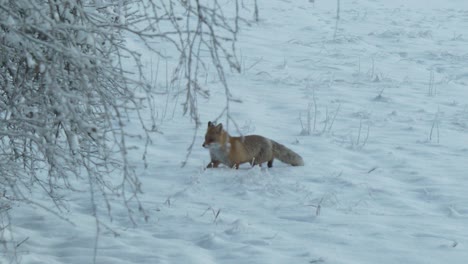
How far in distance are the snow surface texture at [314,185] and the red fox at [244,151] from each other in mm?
133

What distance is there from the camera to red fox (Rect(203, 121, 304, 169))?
7.40 meters

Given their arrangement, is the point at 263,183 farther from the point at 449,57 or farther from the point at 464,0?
the point at 464,0

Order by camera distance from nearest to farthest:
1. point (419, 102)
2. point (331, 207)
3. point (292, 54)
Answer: point (331, 207) < point (419, 102) < point (292, 54)

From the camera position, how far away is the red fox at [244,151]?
7.40 metres

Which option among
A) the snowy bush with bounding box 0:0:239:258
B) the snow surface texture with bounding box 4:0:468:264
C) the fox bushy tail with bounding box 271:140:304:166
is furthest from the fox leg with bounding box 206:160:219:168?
the snowy bush with bounding box 0:0:239:258

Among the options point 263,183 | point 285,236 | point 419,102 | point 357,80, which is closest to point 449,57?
point 357,80

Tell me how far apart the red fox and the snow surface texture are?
0.13 m

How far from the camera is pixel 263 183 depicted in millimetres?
6859

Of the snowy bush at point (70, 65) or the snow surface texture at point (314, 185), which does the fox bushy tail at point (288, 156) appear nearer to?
the snow surface texture at point (314, 185)

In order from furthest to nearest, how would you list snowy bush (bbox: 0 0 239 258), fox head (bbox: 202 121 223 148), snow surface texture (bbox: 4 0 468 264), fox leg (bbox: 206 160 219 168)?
fox leg (bbox: 206 160 219 168), fox head (bbox: 202 121 223 148), snow surface texture (bbox: 4 0 468 264), snowy bush (bbox: 0 0 239 258)

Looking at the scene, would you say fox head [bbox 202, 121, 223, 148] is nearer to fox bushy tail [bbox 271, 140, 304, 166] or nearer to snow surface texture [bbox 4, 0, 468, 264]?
snow surface texture [bbox 4, 0, 468, 264]

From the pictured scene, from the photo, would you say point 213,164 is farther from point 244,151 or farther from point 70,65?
point 70,65

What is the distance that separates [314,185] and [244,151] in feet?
2.96

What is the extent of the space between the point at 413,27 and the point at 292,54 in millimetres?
5139
